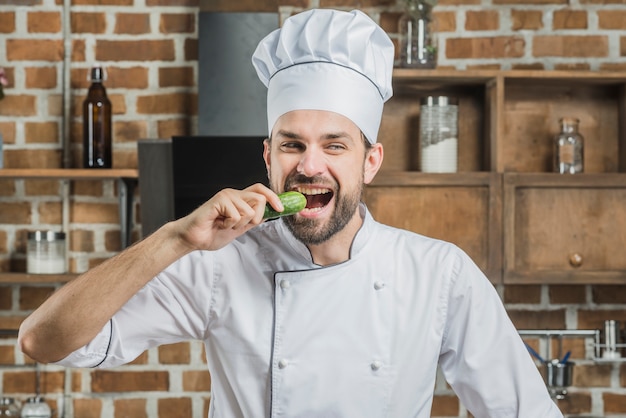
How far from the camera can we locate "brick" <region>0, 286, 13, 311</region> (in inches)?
107

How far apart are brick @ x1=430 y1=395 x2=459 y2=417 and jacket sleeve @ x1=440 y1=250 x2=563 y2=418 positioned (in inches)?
43.2

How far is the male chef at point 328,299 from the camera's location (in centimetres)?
152

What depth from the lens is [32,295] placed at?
2721 mm

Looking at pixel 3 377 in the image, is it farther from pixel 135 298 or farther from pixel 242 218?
pixel 242 218

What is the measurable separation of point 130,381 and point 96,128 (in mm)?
743

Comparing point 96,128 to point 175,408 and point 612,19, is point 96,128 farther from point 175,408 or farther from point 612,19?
point 612,19

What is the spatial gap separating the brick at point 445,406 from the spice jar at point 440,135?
2.26 feet

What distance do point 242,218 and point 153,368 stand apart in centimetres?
152

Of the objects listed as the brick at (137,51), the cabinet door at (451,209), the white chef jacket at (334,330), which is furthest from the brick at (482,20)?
the white chef jacket at (334,330)

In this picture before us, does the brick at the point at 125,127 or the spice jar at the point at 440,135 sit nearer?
the spice jar at the point at 440,135

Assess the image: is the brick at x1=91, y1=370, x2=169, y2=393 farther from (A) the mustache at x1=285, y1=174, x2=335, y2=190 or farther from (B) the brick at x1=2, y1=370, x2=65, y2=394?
(A) the mustache at x1=285, y1=174, x2=335, y2=190

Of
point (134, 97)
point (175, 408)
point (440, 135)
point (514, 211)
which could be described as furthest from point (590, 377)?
point (134, 97)

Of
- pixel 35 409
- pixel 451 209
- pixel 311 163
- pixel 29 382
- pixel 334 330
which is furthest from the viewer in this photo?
pixel 29 382

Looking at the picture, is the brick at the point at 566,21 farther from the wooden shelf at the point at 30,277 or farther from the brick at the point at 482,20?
the wooden shelf at the point at 30,277
